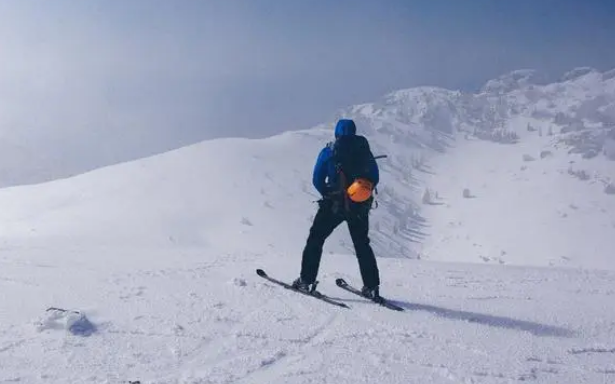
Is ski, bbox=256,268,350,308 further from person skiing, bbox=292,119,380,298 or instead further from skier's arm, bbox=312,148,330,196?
skier's arm, bbox=312,148,330,196

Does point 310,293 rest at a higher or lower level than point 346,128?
lower

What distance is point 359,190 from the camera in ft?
26.8

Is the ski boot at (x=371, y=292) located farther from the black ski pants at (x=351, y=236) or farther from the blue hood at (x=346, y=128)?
the blue hood at (x=346, y=128)

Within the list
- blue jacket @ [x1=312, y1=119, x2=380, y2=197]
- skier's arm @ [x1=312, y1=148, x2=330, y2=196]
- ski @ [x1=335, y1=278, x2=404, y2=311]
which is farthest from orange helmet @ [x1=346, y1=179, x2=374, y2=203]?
ski @ [x1=335, y1=278, x2=404, y2=311]

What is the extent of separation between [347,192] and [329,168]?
539mm

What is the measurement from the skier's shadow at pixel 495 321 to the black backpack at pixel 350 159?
2.24 meters

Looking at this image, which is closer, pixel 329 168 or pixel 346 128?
pixel 346 128

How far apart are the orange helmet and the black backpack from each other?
22 cm

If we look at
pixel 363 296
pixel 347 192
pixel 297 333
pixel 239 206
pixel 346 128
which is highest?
pixel 346 128

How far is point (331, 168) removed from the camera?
8.63m

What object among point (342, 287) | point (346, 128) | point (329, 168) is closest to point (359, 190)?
point (329, 168)

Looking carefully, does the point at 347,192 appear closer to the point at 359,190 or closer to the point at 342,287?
the point at 359,190

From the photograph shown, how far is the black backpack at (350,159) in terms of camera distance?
8461 mm

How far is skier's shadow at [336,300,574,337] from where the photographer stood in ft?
24.6
